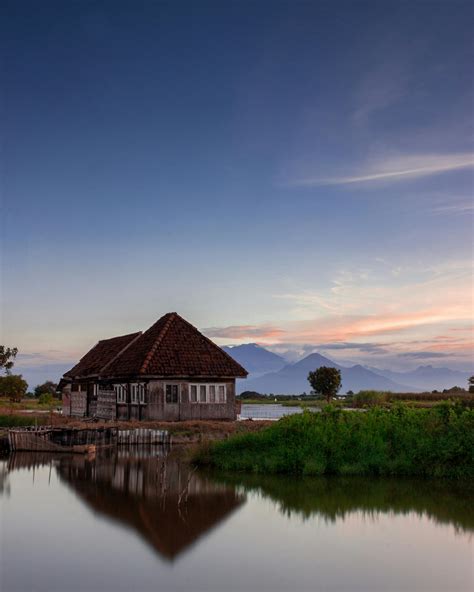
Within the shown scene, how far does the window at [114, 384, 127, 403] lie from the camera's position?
40781 millimetres

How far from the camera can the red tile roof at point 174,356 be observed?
38.2m

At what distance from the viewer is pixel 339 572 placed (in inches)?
518

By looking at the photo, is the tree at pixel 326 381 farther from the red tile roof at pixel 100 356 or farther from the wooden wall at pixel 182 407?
the wooden wall at pixel 182 407

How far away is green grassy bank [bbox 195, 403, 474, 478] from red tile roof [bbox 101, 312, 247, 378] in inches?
462

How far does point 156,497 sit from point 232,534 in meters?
4.60

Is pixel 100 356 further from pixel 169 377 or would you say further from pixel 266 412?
pixel 266 412

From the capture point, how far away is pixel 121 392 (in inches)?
1630

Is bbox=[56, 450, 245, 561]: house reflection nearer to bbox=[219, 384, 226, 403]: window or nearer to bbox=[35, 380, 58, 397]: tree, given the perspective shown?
bbox=[219, 384, 226, 403]: window

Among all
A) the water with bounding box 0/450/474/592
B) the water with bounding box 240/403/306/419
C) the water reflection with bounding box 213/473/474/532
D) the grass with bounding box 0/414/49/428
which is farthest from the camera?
the water with bounding box 240/403/306/419

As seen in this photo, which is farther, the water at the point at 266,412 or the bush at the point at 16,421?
the water at the point at 266,412

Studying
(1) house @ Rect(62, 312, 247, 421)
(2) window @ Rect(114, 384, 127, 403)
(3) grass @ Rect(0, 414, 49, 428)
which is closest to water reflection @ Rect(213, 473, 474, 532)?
(1) house @ Rect(62, 312, 247, 421)

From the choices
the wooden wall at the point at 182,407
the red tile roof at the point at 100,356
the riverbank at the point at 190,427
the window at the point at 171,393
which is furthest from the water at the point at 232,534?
the red tile roof at the point at 100,356

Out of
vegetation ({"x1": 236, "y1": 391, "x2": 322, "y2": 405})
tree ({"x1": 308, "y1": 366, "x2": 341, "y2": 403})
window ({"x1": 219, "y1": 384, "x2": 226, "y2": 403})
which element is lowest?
vegetation ({"x1": 236, "y1": 391, "x2": 322, "y2": 405})

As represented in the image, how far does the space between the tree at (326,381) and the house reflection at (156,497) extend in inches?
2260
